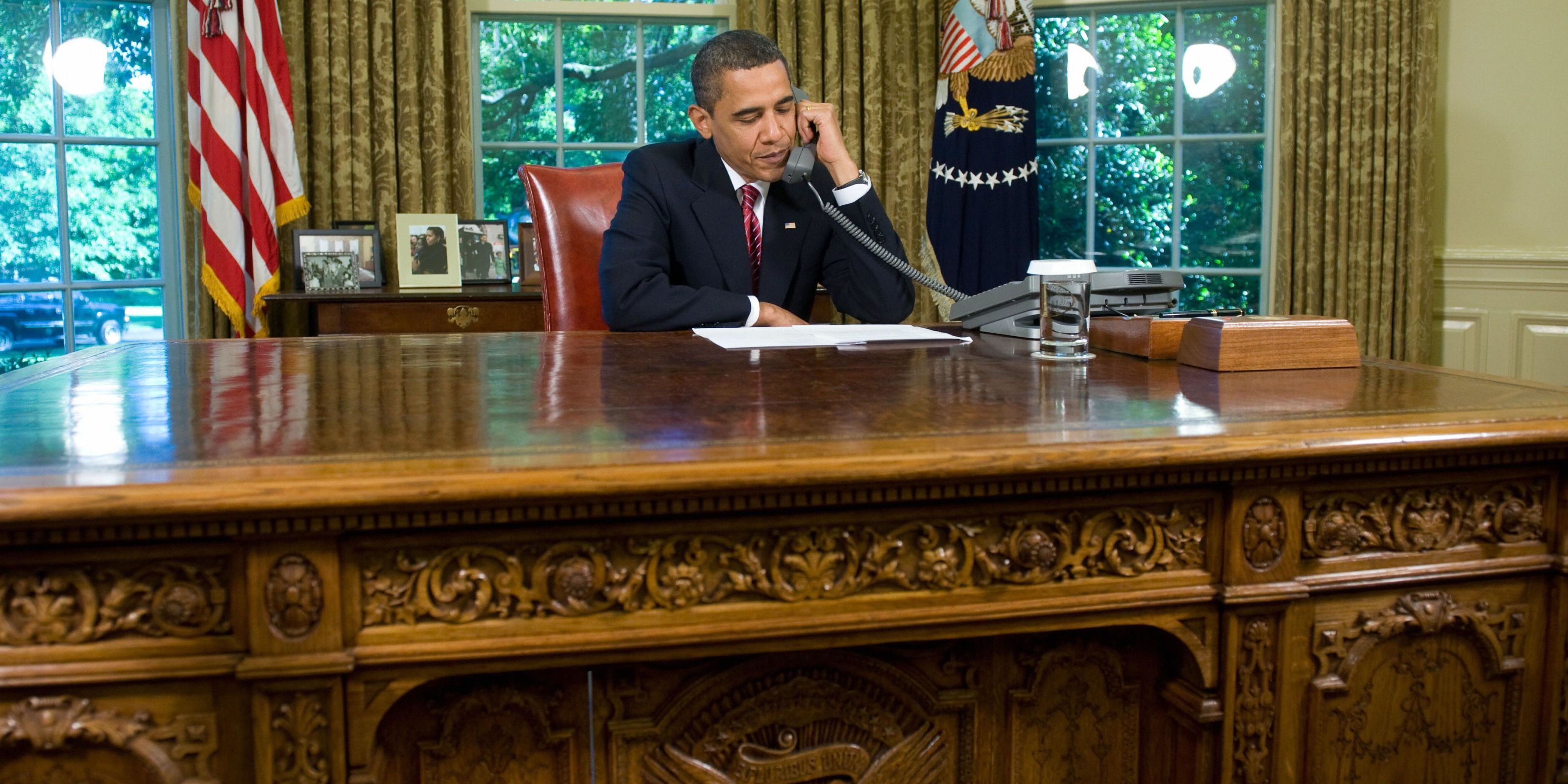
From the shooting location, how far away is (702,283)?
2652 mm

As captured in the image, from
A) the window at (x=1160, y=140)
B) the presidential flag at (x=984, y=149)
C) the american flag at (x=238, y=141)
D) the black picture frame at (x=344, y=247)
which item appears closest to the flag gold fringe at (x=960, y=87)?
the presidential flag at (x=984, y=149)

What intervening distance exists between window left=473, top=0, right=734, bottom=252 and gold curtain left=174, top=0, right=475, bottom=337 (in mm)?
259

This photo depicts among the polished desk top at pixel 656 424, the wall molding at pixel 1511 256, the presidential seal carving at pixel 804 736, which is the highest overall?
the wall molding at pixel 1511 256

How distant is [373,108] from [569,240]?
1.71 metres

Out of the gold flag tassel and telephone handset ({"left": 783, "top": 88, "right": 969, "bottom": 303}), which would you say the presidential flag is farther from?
telephone handset ({"left": 783, "top": 88, "right": 969, "bottom": 303})

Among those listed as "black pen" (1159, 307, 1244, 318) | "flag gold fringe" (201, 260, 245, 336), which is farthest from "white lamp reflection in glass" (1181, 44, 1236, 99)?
"flag gold fringe" (201, 260, 245, 336)

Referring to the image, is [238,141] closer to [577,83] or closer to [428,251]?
[428,251]

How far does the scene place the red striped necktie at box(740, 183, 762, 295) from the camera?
2711 mm

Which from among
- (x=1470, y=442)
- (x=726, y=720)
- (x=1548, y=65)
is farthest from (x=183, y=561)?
(x=1548, y=65)

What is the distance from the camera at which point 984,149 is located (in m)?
4.01

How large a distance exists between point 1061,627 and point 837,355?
2.32ft

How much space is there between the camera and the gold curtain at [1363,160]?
13.5ft

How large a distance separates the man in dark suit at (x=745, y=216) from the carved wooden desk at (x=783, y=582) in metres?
1.09

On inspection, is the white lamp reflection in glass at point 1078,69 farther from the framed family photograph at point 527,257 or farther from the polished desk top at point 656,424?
the polished desk top at point 656,424
